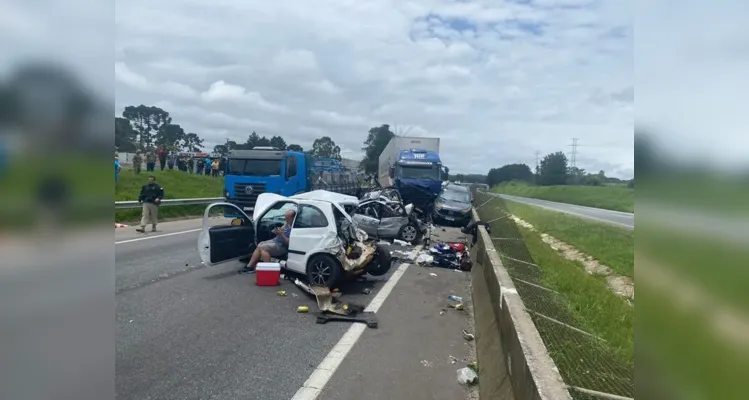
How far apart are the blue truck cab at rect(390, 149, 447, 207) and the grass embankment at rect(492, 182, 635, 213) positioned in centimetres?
385

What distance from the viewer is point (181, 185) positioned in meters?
29.1

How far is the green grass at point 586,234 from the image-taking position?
12.4 meters

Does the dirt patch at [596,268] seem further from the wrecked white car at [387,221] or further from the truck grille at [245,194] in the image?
the truck grille at [245,194]

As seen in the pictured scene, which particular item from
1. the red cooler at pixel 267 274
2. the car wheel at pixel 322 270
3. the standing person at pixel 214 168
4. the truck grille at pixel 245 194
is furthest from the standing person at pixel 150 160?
the car wheel at pixel 322 270

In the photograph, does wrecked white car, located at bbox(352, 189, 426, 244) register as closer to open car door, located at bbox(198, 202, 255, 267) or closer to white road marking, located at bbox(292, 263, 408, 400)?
open car door, located at bbox(198, 202, 255, 267)

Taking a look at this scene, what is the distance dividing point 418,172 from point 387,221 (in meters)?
10.4

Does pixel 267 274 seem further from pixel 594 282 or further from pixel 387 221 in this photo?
pixel 387 221

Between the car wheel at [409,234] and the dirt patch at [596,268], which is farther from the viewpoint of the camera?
the car wheel at [409,234]

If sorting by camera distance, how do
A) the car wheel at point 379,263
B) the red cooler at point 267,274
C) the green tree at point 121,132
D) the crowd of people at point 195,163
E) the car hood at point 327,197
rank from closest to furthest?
the green tree at point 121,132
the red cooler at point 267,274
the car hood at point 327,197
the car wheel at point 379,263
the crowd of people at point 195,163

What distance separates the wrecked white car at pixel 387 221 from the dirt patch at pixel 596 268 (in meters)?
5.01

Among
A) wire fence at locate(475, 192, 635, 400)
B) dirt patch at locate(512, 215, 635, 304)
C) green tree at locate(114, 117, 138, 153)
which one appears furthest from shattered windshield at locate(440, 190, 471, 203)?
green tree at locate(114, 117, 138, 153)

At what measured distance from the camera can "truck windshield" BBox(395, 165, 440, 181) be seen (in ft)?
89.9
